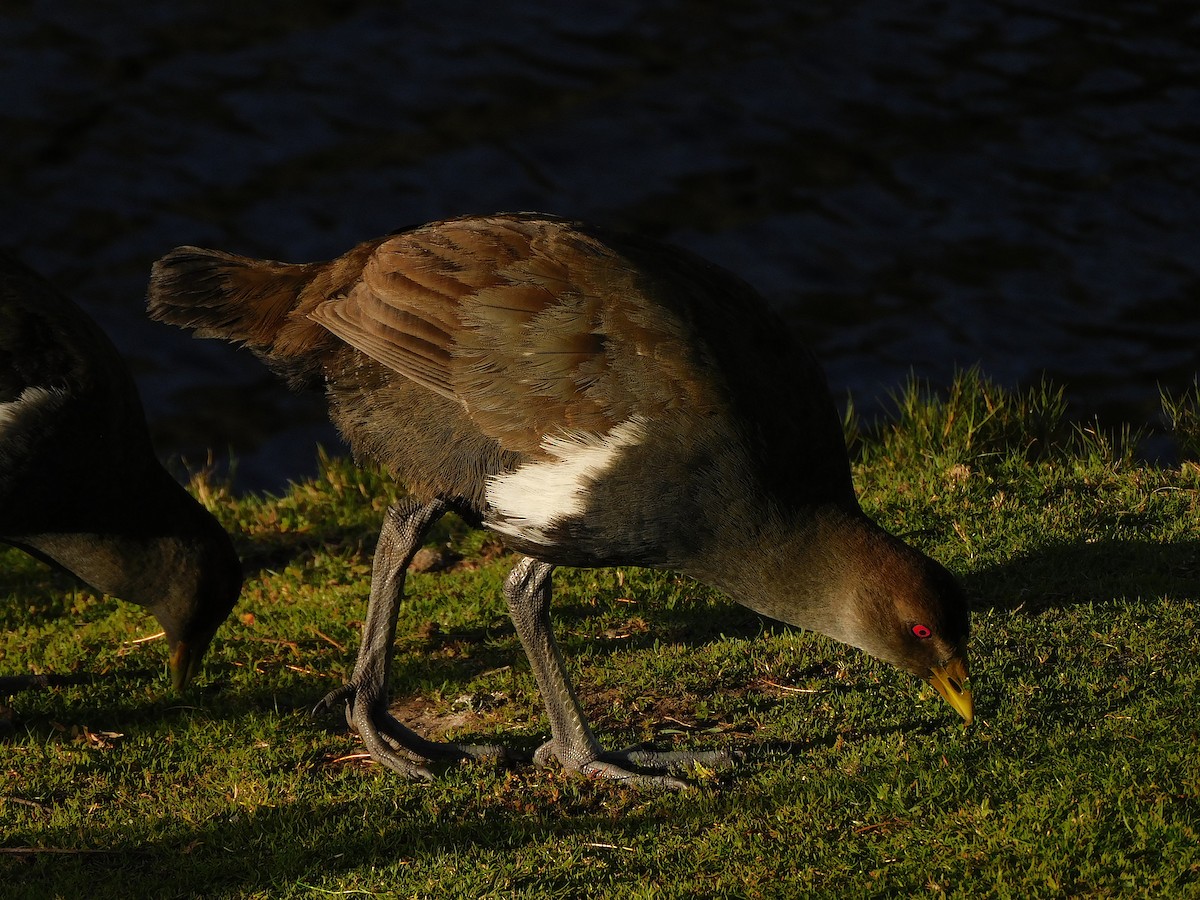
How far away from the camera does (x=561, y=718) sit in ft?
16.2

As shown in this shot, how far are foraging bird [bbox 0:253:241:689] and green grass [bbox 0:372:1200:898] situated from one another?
1.28 feet

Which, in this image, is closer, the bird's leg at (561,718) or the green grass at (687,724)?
the green grass at (687,724)

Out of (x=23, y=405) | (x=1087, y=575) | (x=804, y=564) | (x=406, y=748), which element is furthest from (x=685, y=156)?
(x=406, y=748)

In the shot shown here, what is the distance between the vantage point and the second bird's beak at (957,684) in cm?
470

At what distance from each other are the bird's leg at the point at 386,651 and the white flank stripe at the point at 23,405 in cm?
129

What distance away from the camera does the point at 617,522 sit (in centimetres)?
454

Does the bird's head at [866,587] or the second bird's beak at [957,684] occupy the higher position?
the bird's head at [866,587]

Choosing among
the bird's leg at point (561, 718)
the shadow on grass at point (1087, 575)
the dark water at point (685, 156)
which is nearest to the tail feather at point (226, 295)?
the bird's leg at point (561, 718)

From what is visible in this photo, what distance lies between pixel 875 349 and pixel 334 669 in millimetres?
5509

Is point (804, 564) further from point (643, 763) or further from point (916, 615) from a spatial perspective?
point (643, 763)

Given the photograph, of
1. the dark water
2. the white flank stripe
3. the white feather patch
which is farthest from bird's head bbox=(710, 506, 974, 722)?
the dark water

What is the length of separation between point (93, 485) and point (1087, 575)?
3.75 m

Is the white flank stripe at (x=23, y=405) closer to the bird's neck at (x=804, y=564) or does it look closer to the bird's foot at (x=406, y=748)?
the bird's foot at (x=406, y=748)

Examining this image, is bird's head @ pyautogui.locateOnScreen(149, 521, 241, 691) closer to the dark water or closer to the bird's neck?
the bird's neck
